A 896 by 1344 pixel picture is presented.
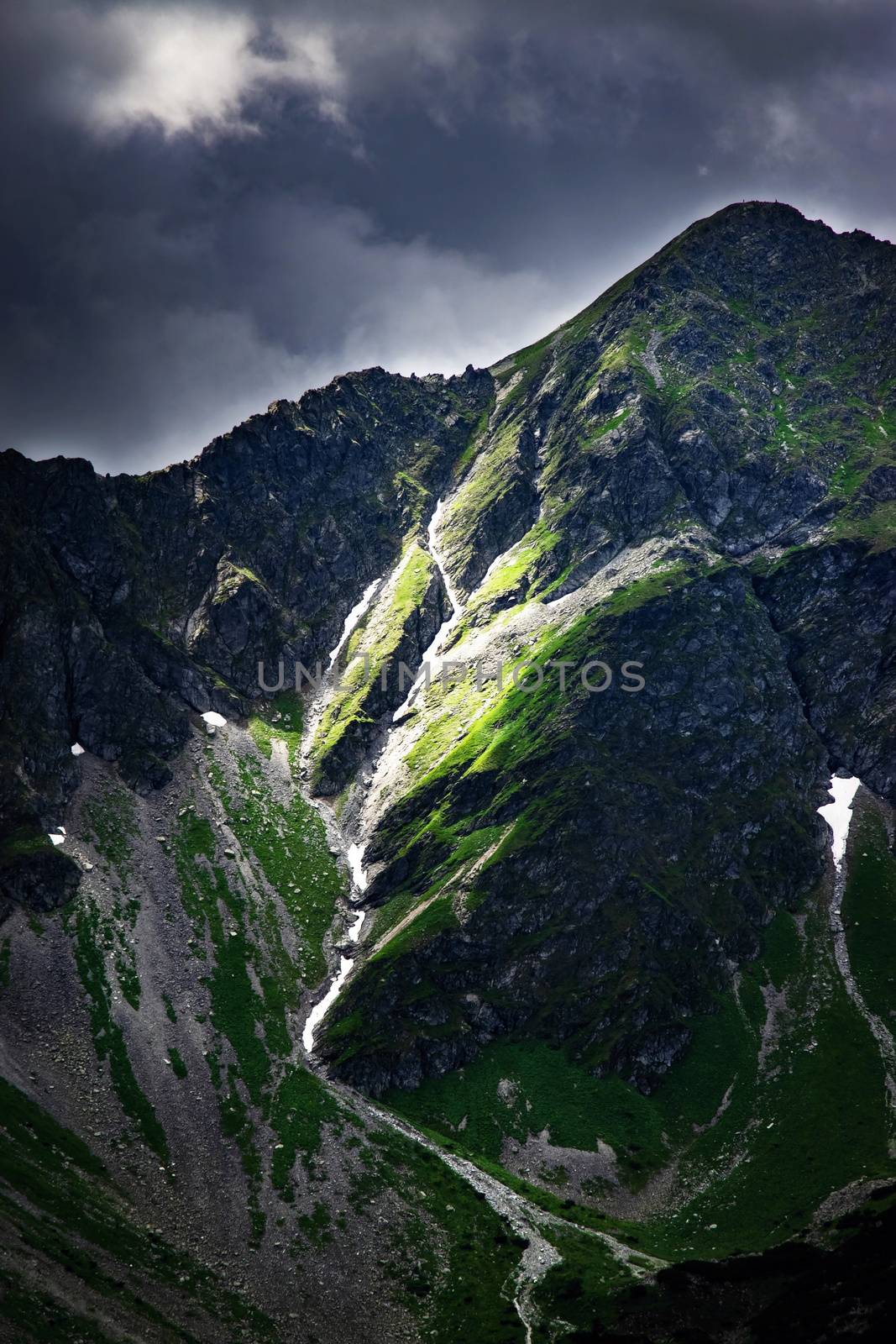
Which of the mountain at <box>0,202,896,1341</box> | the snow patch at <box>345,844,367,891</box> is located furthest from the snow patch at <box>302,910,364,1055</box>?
the snow patch at <box>345,844,367,891</box>

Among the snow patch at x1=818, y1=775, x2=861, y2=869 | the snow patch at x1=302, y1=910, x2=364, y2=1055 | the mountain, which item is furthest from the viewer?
the snow patch at x1=818, y1=775, x2=861, y2=869

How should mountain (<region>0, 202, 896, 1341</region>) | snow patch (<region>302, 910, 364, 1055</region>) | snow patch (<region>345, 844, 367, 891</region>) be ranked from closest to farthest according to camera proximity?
mountain (<region>0, 202, 896, 1341</region>) < snow patch (<region>302, 910, 364, 1055</region>) < snow patch (<region>345, 844, 367, 891</region>)

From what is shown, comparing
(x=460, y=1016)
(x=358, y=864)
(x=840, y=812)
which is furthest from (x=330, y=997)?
(x=840, y=812)

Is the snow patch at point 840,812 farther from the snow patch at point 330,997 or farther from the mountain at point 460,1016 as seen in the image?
the snow patch at point 330,997

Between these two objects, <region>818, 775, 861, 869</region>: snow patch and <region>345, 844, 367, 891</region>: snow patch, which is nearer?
<region>818, 775, 861, 869</region>: snow patch

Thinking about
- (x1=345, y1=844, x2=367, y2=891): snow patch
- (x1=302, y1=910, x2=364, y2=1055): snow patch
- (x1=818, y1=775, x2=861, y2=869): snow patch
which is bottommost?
(x1=302, y1=910, x2=364, y2=1055): snow patch

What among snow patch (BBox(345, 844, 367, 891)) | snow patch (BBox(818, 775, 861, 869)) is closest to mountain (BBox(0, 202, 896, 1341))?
snow patch (BBox(345, 844, 367, 891))

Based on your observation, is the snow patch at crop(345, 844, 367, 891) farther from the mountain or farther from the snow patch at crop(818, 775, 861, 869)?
the snow patch at crop(818, 775, 861, 869)

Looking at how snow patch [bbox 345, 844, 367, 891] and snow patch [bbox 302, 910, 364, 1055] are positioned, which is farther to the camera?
snow patch [bbox 345, 844, 367, 891]

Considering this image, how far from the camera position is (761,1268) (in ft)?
253

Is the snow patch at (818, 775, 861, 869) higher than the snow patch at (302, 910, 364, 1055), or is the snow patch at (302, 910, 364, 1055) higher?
the snow patch at (818, 775, 861, 869)

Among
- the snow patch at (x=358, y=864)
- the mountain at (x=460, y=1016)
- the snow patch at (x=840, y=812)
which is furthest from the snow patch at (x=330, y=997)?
the snow patch at (x=840, y=812)

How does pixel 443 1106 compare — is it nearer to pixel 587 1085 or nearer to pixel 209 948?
pixel 587 1085

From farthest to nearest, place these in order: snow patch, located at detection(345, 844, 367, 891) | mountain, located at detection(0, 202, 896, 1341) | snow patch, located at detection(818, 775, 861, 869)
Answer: snow patch, located at detection(345, 844, 367, 891), snow patch, located at detection(818, 775, 861, 869), mountain, located at detection(0, 202, 896, 1341)
